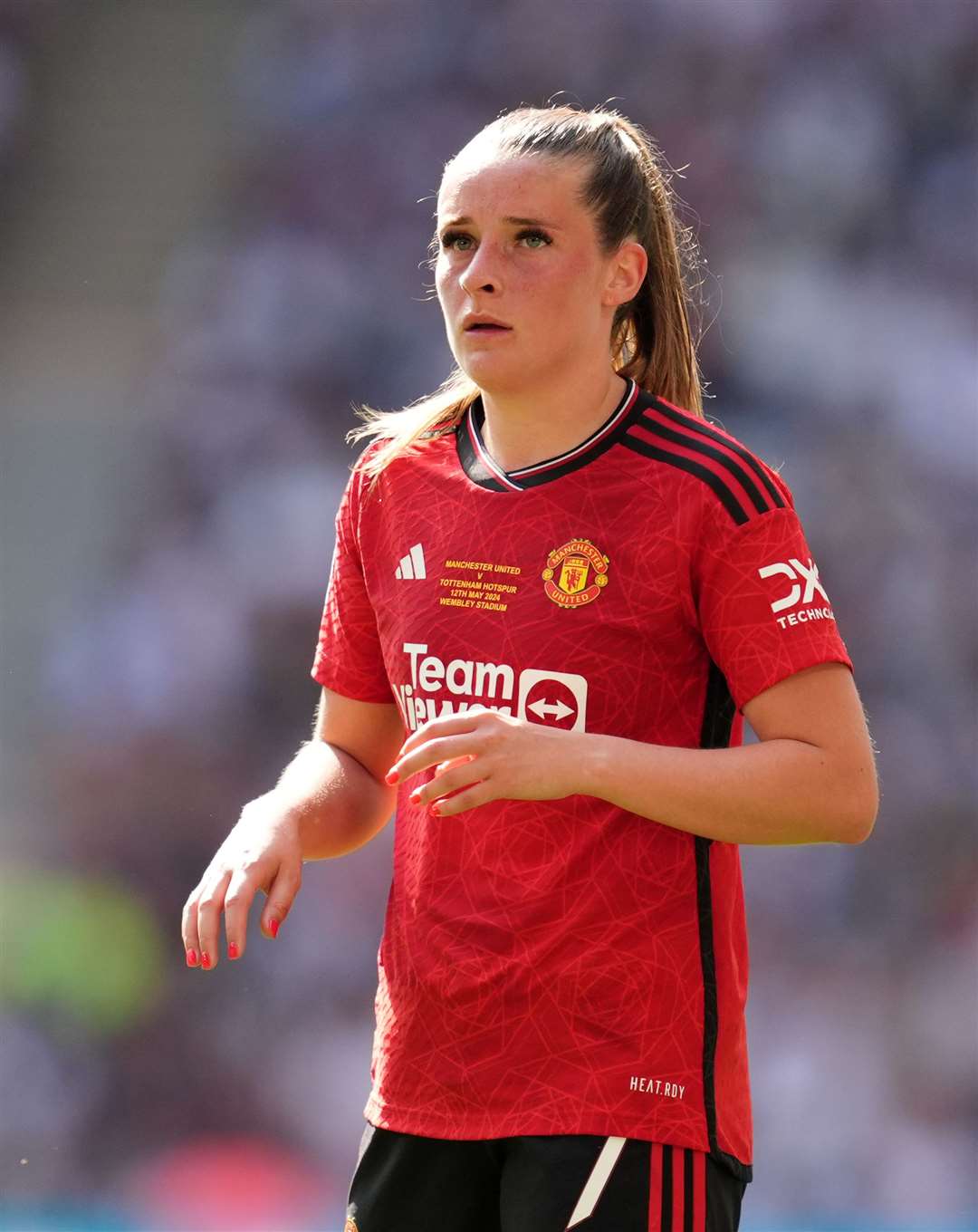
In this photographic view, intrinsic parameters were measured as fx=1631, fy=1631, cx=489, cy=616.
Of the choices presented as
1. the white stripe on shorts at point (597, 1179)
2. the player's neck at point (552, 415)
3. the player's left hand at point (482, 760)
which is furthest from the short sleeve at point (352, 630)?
the white stripe on shorts at point (597, 1179)

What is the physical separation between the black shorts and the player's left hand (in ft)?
1.20

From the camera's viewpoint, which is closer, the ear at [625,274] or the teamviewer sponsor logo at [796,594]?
the teamviewer sponsor logo at [796,594]

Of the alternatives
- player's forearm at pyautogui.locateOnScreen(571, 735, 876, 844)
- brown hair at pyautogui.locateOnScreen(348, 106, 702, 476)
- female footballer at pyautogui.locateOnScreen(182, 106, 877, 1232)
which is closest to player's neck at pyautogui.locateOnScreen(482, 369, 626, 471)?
female footballer at pyautogui.locateOnScreen(182, 106, 877, 1232)

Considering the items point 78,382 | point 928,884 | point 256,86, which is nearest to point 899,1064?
point 928,884

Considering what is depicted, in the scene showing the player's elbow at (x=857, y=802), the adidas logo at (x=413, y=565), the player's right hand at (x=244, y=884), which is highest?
the adidas logo at (x=413, y=565)

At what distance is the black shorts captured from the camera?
1.52 m

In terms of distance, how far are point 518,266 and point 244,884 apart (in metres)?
0.70

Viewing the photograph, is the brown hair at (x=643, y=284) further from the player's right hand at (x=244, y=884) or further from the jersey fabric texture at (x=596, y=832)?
the player's right hand at (x=244, y=884)

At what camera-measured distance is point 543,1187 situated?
1.54m

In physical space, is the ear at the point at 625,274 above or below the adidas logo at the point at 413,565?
above

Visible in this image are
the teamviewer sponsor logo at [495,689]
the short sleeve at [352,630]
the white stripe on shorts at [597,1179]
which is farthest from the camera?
the short sleeve at [352,630]

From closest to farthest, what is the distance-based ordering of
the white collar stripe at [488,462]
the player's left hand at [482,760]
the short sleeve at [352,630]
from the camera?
the player's left hand at [482,760]
the white collar stripe at [488,462]
the short sleeve at [352,630]

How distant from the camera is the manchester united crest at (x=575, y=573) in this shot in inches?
65.3

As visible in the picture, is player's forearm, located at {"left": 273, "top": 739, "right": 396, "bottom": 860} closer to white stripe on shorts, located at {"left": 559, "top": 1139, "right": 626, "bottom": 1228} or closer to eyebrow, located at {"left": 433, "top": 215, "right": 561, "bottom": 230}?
white stripe on shorts, located at {"left": 559, "top": 1139, "right": 626, "bottom": 1228}
